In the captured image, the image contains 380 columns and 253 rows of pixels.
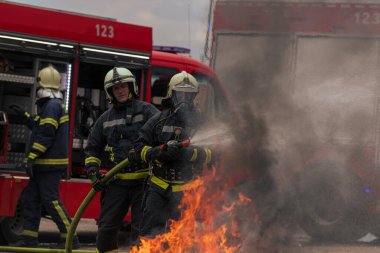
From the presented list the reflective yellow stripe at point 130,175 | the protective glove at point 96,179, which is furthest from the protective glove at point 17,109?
the reflective yellow stripe at point 130,175

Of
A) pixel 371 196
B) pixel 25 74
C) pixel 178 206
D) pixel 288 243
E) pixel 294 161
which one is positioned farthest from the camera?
pixel 371 196

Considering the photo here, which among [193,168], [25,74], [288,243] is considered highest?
[25,74]

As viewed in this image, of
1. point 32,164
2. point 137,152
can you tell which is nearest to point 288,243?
point 137,152

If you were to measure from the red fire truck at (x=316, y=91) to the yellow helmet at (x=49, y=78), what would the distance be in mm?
1760

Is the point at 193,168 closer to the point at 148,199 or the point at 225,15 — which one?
the point at 148,199

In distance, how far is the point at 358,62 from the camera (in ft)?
27.7

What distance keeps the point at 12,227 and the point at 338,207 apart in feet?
14.4

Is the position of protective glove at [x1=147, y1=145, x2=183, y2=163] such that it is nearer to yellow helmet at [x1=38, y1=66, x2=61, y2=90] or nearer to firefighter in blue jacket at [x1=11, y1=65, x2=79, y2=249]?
firefighter in blue jacket at [x1=11, y1=65, x2=79, y2=249]

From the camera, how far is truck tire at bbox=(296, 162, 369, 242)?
34.4ft

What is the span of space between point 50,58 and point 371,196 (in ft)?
14.9

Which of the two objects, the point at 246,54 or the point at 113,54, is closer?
the point at 246,54

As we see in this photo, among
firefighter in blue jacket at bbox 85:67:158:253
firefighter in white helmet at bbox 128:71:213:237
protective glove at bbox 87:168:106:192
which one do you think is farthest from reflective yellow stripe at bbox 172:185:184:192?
protective glove at bbox 87:168:106:192

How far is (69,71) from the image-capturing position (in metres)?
9.69

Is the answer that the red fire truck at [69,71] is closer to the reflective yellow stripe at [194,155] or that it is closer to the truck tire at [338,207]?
the truck tire at [338,207]
